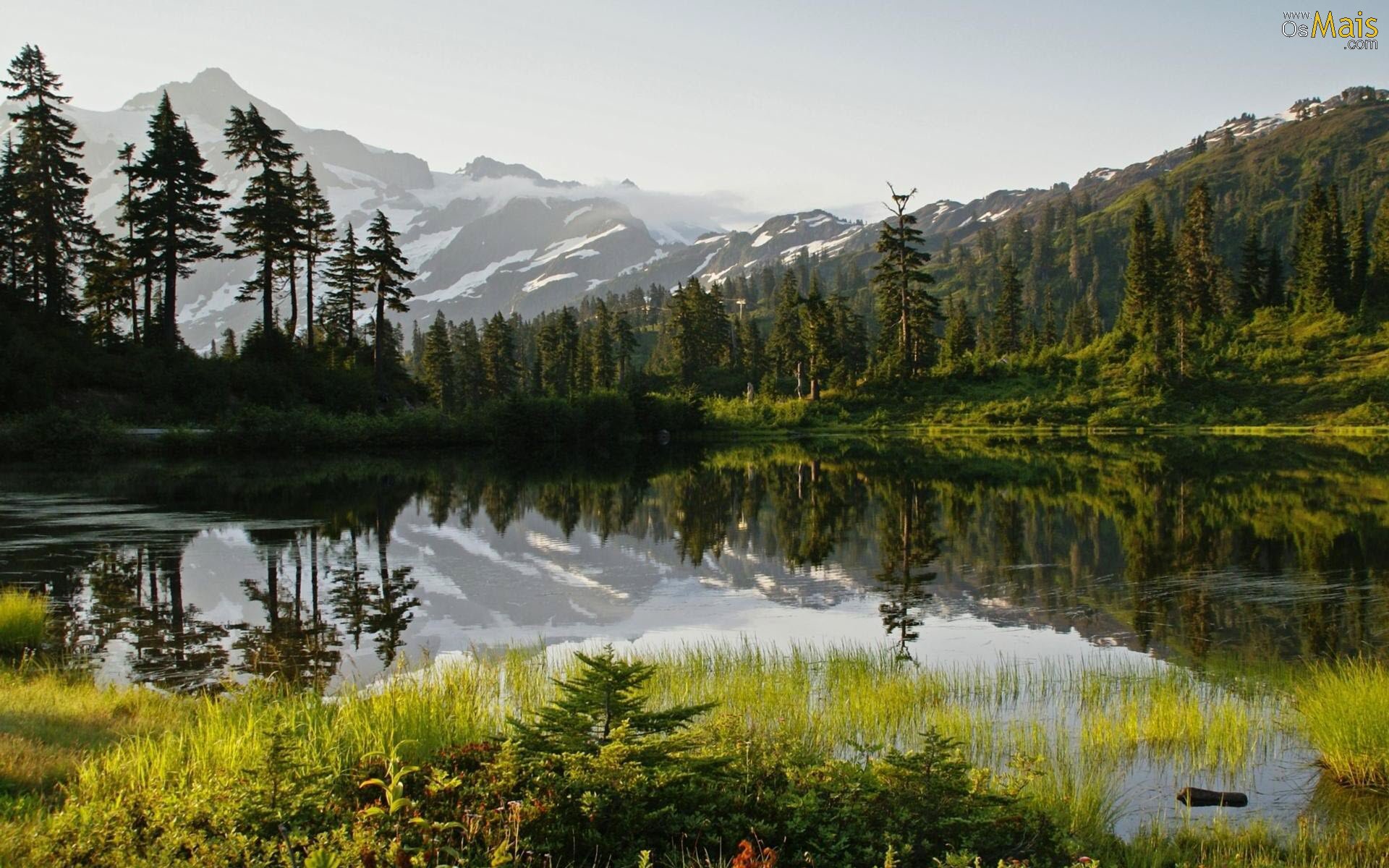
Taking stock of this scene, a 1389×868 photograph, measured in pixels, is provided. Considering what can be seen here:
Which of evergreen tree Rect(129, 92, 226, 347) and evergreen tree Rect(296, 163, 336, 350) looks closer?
evergreen tree Rect(129, 92, 226, 347)

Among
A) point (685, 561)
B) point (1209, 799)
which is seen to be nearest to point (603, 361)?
point (685, 561)

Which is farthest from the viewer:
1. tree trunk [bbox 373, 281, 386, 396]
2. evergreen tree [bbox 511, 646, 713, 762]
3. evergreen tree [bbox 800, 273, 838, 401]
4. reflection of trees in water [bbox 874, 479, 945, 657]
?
evergreen tree [bbox 800, 273, 838, 401]

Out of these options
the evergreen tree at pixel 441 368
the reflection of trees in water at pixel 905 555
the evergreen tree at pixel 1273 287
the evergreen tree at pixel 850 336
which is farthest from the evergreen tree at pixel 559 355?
the reflection of trees in water at pixel 905 555

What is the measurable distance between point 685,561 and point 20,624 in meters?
12.8

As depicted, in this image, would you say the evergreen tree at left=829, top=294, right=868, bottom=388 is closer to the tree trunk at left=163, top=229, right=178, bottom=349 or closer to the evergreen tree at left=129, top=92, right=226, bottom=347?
the evergreen tree at left=129, top=92, right=226, bottom=347

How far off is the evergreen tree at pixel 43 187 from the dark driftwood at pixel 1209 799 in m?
61.7

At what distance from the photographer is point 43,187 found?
53.9 m

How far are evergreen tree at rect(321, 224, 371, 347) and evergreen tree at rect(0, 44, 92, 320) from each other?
16.1 m

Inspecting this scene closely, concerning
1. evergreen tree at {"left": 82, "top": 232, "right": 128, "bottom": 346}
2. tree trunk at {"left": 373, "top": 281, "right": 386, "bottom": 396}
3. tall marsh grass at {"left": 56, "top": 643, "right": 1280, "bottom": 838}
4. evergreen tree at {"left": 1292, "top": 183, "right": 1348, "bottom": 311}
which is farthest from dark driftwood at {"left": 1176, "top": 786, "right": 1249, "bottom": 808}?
evergreen tree at {"left": 1292, "top": 183, "right": 1348, "bottom": 311}

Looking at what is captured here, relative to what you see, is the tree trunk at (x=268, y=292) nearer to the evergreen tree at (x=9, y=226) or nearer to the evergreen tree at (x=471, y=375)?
the evergreen tree at (x=9, y=226)

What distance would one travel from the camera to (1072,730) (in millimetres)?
9422

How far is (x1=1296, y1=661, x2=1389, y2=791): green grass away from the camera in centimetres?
771

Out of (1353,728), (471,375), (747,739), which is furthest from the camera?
(471,375)

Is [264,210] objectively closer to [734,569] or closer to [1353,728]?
[734,569]
